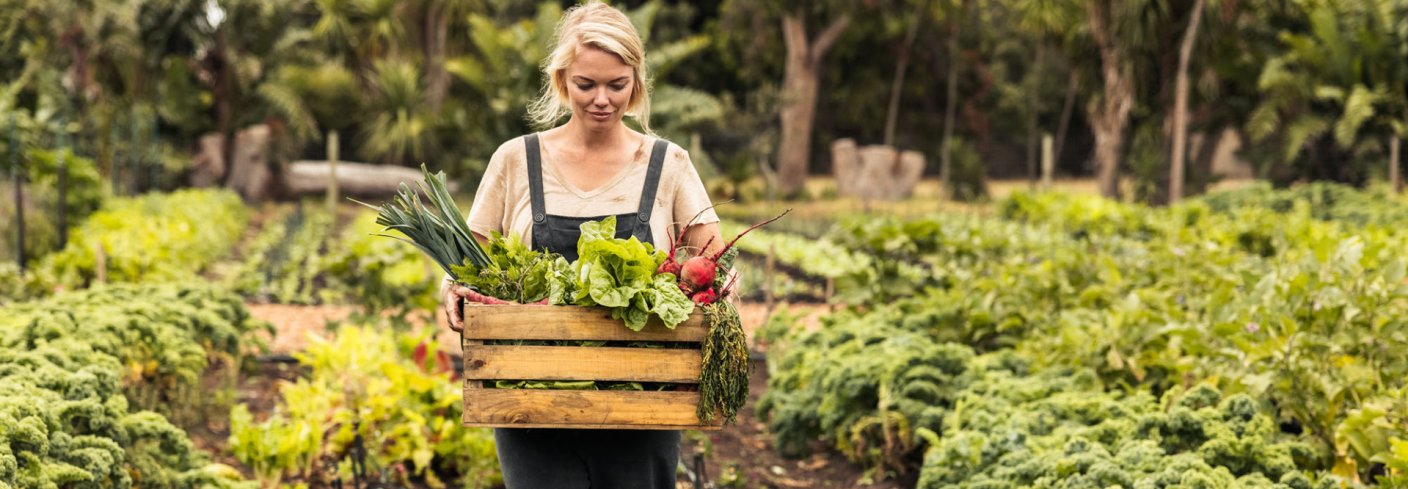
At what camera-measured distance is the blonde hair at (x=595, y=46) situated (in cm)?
257

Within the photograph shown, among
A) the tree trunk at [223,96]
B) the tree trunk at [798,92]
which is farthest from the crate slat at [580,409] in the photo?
the tree trunk at [798,92]

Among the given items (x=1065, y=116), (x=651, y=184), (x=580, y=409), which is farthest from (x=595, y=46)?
(x=1065, y=116)

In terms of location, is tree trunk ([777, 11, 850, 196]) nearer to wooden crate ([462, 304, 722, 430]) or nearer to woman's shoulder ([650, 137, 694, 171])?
woman's shoulder ([650, 137, 694, 171])

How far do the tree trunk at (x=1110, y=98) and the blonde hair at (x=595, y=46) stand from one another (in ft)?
59.0

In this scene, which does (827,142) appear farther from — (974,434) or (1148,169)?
(974,434)

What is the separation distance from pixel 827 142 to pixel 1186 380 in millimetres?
28818

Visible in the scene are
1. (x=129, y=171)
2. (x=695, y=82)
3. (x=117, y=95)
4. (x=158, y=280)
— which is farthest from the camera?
(x=695, y=82)

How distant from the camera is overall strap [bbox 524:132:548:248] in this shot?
2.73m

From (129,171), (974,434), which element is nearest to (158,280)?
(974,434)

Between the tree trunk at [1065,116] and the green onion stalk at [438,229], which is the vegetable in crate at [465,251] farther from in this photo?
the tree trunk at [1065,116]

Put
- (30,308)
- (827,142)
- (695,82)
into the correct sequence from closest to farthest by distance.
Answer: (30,308)
(695,82)
(827,142)

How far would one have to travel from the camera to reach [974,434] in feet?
13.8

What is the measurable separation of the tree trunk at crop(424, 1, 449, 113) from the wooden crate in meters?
23.5

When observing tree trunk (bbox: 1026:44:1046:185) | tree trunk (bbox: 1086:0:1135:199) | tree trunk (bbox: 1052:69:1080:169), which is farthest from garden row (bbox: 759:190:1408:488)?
tree trunk (bbox: 1026:44:1046:185)
